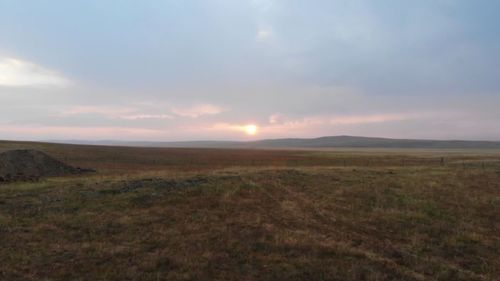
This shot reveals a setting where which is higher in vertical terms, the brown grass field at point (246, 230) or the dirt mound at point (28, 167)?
the dirt mound at point (28, 167)

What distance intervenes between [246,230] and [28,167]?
2526 centimetres

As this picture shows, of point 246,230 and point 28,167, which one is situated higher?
point 28,167

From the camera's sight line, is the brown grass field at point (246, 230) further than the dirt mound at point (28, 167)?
No

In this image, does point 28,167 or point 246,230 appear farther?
point 28,167

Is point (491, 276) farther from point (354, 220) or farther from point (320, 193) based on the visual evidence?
point (320, 193)

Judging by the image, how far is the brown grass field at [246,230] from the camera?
37.3 feet

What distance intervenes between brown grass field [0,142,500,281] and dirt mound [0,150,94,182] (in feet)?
18.2

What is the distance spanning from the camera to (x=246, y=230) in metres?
15.5

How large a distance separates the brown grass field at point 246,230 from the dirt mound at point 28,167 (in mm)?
5535

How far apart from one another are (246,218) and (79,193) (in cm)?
1029

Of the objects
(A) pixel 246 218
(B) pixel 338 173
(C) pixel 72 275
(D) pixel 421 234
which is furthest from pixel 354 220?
(B) pixel 338 173

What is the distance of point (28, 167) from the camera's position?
32625 millimetres

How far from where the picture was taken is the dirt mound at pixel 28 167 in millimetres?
30133

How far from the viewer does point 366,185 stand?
2611 centimetres
